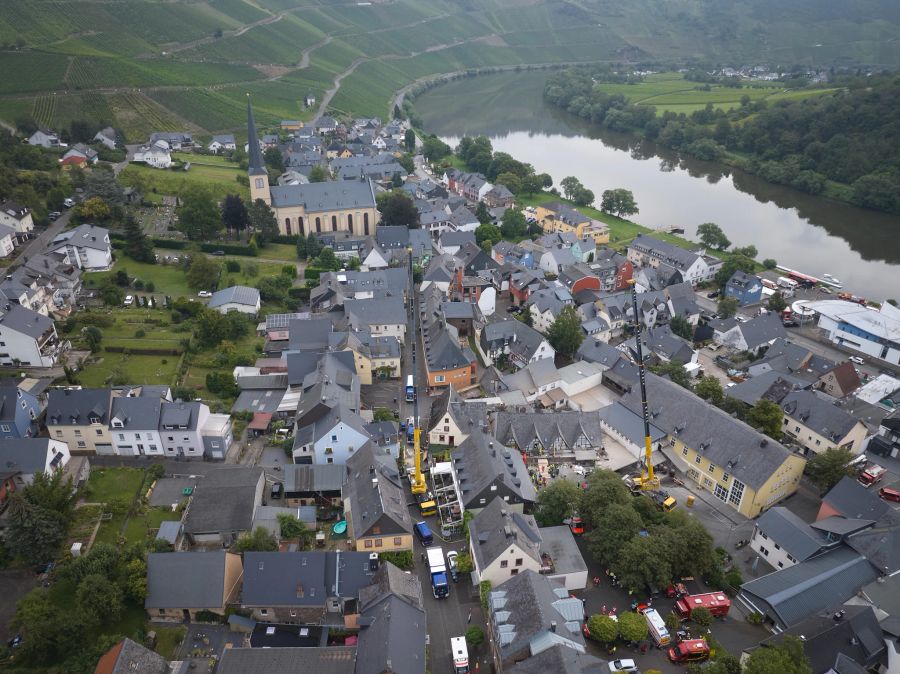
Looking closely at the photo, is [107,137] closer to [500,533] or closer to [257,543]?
[257,543]

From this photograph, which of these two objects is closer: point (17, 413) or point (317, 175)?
point (17, 413)

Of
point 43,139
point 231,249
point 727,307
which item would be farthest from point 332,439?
point 43,139

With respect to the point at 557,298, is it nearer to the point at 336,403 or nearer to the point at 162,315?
the point at 336,403

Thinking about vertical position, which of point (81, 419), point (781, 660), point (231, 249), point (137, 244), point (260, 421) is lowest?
point (260, 421)

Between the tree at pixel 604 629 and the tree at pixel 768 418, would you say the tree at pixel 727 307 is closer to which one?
the tree at pixel 768 418

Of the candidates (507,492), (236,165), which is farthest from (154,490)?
(236,165)

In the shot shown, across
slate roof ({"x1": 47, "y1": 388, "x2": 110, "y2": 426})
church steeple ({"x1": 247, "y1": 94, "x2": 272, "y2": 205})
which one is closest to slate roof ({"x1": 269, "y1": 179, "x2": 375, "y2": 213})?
church steeple ({"x1": 247, "y1": 94, "x2": 272, "y2": 205})

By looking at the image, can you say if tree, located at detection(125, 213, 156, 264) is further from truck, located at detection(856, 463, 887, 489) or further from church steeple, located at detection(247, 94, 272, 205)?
truck, located at detection(856, 463, 887, 489)
